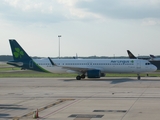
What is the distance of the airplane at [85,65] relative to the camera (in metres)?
49.2

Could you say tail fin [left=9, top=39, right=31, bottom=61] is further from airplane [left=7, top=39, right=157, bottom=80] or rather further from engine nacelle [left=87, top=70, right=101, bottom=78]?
engine nacelle [left=87, top=70, right=101, bottom=78]

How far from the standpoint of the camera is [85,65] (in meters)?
51.1

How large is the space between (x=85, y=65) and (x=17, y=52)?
10514 millimetres

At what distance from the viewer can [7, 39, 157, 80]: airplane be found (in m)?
49.2

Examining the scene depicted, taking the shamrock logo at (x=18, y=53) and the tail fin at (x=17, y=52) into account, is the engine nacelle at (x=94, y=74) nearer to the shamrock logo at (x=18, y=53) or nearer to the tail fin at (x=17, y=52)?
the tail fin at (x=17, y=52)

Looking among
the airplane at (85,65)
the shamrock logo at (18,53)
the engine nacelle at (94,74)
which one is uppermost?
the shamrock logo at (18,53)

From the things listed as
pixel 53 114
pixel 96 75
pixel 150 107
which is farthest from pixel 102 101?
pixel 96 75

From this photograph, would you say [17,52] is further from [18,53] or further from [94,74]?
[94,74]

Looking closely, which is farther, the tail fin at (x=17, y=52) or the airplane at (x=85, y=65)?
the tail fin at (x=17, y=52)

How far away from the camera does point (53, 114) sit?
18359 mm

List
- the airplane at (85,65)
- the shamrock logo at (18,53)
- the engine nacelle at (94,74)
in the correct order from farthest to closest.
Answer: the shamrock logo at (18,53) → the airplane at (85,65) → the engine nacelle at (94,74)

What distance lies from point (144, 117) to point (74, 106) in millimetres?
5512

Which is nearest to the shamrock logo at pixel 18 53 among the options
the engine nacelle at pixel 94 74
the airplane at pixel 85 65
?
the airplane at pixel 85 65

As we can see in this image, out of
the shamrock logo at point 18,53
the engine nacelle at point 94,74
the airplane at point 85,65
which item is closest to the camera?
the engine nacelle at point 94,74
